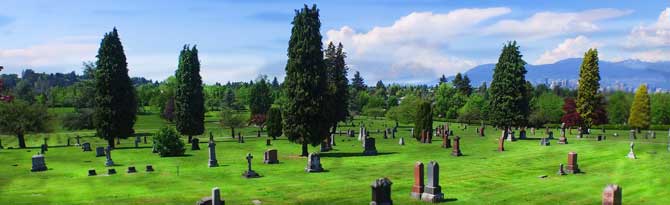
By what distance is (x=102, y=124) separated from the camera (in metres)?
50.0

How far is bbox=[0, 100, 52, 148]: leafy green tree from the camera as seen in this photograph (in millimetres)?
52406

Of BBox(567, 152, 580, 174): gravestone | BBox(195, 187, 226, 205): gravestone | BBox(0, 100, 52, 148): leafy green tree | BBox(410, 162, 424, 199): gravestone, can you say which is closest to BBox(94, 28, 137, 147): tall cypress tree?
BBox(0, 100, 52, 148): leafy green tree

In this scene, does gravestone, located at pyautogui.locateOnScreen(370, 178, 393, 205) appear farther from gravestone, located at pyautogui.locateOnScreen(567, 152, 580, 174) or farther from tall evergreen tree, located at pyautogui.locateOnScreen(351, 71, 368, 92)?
tall evergreen tree, located at pyautogui.locateOnScreen(351, 71, 368, 92)

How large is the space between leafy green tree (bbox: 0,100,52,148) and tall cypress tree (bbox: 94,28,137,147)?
8.52 meters

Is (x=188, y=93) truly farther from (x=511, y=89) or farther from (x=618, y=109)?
(x=618, y=109)

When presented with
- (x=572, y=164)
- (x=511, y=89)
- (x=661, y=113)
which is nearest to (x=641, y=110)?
(x=661, y=113)

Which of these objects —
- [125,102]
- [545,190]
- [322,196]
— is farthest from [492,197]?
[125,102]

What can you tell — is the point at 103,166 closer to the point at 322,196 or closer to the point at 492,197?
the point at 322,196

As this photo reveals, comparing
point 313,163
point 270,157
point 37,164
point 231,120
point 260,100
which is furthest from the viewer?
point 260,100

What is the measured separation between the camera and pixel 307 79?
122 ft

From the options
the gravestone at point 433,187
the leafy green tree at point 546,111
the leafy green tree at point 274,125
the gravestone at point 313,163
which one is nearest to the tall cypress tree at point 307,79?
the gravestone at point 313,163

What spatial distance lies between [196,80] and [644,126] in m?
59.4

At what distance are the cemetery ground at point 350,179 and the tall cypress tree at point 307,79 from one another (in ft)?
7.60

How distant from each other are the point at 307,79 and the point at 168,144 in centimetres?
1182
